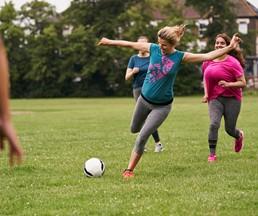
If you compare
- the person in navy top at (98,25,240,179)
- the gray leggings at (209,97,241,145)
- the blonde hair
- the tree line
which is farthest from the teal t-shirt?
the tree line

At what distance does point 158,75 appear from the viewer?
29.4 feet

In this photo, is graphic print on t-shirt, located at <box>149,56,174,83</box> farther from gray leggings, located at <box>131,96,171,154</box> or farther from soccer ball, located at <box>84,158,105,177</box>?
soccer ball, located at <box>84,158,105,177</box>

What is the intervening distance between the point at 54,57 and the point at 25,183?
67085 millimetres

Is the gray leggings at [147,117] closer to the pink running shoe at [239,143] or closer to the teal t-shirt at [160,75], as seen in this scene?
the teal t-shirt at [160,75]

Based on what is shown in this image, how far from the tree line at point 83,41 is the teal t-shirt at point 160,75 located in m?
61.2

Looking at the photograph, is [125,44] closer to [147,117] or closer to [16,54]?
[147,117]

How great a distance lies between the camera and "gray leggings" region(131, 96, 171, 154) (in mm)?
9086

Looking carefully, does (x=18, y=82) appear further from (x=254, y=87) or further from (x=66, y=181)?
(x=66, y=181)

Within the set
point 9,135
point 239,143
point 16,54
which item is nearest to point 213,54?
point 239,143

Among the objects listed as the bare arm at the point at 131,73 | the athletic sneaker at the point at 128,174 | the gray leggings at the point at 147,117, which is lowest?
the athletic sneaker at the point at 128,174

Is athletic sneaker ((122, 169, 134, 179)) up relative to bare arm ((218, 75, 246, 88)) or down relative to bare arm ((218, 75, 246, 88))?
down

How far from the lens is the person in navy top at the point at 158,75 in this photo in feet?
28.7

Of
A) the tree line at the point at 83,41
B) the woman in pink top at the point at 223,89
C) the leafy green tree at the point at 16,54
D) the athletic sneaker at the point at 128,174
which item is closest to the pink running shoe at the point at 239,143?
the woman in pink top at the point at 223,89

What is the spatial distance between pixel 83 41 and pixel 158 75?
209ft
